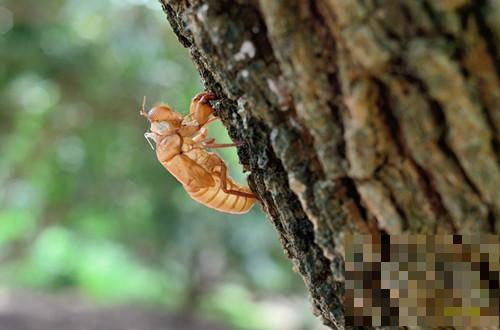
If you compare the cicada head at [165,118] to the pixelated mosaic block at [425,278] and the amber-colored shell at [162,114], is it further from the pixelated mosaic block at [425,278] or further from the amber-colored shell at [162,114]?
A: the pixelated mosaic block at [425,278]

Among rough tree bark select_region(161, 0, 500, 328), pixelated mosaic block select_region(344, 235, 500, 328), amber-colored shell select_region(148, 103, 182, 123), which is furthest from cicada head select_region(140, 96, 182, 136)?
pixelated mosaic block select_region(344, 235, 500, 328)

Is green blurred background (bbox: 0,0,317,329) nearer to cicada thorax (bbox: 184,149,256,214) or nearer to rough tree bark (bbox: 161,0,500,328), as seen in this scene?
cicada thorax (bbox: 184,149,256,214)

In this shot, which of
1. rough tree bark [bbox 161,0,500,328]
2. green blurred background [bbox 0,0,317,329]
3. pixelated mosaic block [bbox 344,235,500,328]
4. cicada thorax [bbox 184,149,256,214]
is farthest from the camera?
green blurred background [bbox 0,0,317,329]

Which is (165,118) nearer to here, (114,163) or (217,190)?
(217,190)

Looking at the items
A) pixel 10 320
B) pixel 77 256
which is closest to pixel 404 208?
pixel 10 320

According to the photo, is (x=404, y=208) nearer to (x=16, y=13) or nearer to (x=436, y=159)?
(x=436, y=159)

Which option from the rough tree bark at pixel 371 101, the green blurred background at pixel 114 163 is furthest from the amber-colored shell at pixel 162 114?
the green blurred background at pixel 114 163
